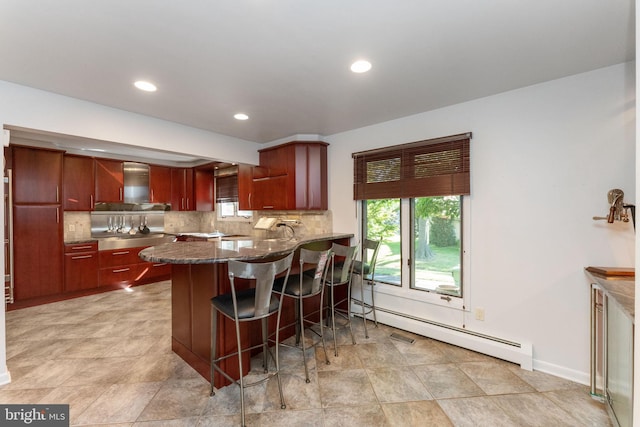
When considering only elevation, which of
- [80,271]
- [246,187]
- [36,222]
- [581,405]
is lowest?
[581,405]

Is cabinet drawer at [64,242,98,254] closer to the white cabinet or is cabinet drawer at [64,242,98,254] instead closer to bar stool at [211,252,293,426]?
bar stool at [211,252,293,426]

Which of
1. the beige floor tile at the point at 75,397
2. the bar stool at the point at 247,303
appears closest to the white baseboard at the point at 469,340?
the bar stool at the point at 247,303

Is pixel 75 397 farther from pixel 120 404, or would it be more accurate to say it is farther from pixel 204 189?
pixel 204 189

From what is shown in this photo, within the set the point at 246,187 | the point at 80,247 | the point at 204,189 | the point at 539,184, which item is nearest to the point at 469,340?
the point at 539,184

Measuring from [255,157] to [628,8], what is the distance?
3761 mm

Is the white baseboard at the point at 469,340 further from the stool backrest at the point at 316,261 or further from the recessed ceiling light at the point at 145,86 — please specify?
the recessed ceiling light at the point at 145,86

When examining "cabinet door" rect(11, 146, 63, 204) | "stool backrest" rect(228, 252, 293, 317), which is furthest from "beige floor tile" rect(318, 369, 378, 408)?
"cabinet door" rect(11, 146, 63, 204)

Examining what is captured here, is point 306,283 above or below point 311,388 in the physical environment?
above

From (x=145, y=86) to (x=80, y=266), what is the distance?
344cm

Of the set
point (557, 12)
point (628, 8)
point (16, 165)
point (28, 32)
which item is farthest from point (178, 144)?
point (628, 8)

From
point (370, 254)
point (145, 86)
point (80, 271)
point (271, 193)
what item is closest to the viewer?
point (145, 86)

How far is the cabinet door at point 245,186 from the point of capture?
428 cm

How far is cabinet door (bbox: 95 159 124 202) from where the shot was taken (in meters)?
4.45

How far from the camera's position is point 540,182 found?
2.29 m
